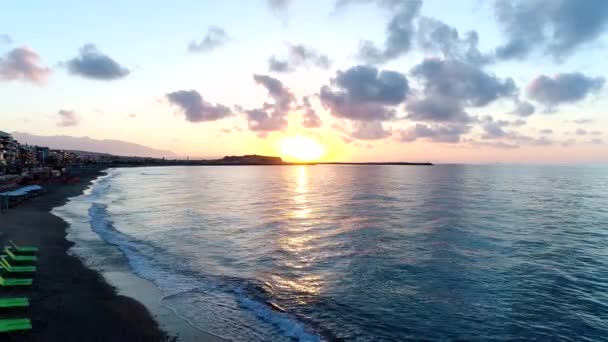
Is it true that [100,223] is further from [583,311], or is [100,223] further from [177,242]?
[583,311]

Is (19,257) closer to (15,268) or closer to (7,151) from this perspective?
(15,268)

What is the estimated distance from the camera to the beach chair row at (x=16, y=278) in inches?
537

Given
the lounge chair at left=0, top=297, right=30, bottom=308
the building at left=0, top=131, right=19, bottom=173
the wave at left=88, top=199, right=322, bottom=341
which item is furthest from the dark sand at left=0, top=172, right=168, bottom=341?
the building at left=0, top=131, right=19, bottom=173

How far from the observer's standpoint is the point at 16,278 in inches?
790

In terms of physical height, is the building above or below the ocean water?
above

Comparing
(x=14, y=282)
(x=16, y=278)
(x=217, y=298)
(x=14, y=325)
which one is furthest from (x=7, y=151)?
(x=14, y=325)

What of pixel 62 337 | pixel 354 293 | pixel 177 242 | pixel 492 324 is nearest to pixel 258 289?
pixel 354 293

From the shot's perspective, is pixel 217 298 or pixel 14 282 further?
pixel 217 298

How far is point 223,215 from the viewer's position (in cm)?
4978

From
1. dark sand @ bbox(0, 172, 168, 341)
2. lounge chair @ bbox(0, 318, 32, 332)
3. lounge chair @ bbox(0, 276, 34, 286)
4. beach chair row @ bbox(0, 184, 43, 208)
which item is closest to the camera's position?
lounge chair @ bbox(0, 318, 32, 332)

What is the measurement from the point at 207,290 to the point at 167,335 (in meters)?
5.85

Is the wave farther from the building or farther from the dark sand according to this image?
the building

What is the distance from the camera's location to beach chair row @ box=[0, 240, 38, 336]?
13.6 meters

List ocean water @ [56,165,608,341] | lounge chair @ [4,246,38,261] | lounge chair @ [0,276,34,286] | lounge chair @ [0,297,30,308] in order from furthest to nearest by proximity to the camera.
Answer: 1. lounge chair @ [4,246,38,261]
2. lounge chair @ [0,276,34,286]
3. ocean water @ [56,165,608,341]
4. lounge chair @ [0,297,30,308]
